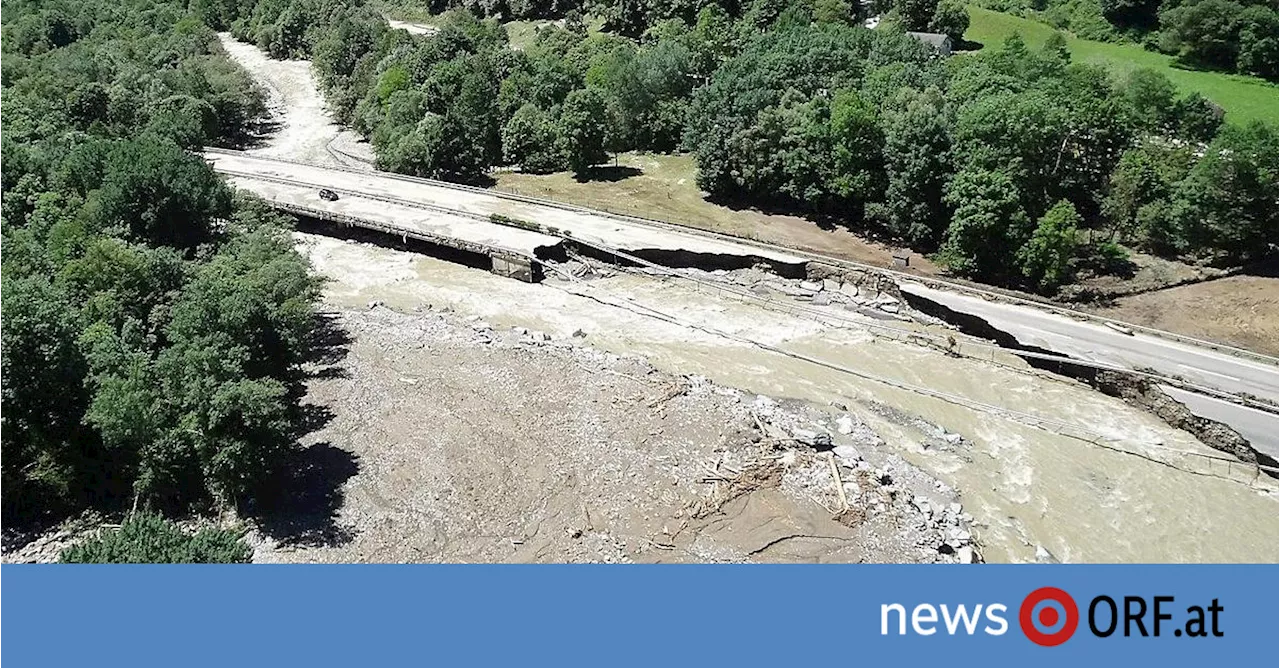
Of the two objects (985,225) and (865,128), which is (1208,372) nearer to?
(985,225)

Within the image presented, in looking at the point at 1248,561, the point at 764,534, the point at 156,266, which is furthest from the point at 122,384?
the point at 1248,561

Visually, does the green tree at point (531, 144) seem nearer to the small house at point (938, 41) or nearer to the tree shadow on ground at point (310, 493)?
the small house at point (938, 41)

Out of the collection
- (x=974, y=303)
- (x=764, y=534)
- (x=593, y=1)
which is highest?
(x=593, y=1)

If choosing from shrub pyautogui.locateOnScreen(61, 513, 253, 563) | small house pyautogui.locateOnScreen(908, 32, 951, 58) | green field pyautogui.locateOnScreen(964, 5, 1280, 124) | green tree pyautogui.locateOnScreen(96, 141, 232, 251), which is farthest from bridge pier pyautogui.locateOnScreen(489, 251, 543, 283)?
green field pyautogui.locateOnScreen(964, 5, 1280, 124)

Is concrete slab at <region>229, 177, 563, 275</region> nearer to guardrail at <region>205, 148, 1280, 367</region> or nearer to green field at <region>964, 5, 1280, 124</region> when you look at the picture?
guardrail at <region>205, 148, 1280, 367</region>

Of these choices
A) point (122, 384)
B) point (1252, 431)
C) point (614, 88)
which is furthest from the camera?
point (614, 88)

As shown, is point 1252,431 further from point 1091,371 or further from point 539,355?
point 539,355

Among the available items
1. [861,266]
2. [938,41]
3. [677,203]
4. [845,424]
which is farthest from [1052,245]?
[938,41]
